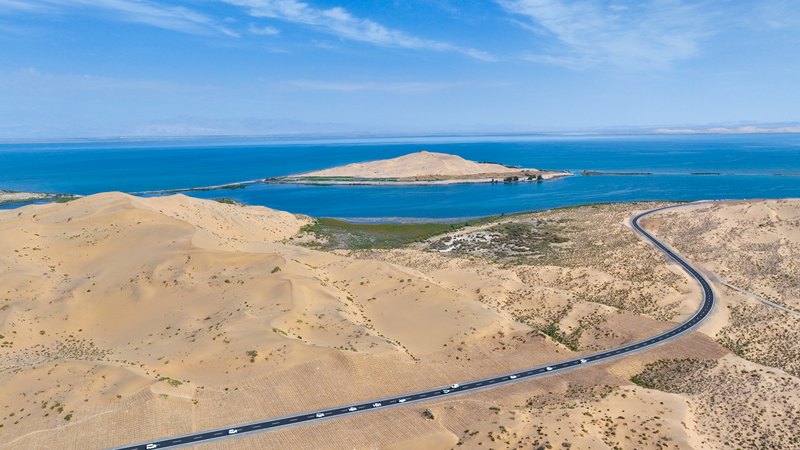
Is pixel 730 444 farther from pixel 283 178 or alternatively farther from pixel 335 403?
pixel 283 178

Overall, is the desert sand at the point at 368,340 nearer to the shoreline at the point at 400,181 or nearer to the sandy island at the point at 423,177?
the shoreline at the point at 400,181

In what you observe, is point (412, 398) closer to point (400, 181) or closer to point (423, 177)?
point (400, 181)

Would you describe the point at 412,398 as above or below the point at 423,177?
below

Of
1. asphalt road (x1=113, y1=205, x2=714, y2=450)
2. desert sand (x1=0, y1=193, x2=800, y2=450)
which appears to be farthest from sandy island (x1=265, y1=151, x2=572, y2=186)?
asphalt road (x1=113, y1=205, x2=714, y2=450)

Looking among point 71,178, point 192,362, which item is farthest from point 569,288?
point 71,178

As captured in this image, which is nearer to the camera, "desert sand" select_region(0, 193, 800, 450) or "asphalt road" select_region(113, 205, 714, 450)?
"asphalt road" select_region(113, 205, 714, 450)

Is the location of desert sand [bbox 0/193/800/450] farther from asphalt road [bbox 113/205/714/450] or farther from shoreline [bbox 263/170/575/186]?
shoreline [bbox 263/170/575/186]

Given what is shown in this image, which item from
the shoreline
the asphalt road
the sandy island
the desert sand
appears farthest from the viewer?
the sandy island

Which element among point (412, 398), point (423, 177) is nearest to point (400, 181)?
point (423, 177)

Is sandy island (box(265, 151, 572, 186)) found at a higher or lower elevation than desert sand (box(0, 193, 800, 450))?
higher

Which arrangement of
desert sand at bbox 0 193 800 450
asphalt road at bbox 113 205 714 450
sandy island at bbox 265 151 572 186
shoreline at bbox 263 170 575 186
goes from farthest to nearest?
sandy island at bbox 265 151 572 186 → shoreline at bbox 263 170 575 186 → desert sand at bbox 0 193 800 450 → asphalt road at bbox 113 205 714 450
